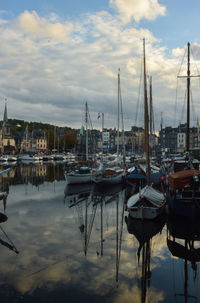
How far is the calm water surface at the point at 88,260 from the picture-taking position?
34.6ft

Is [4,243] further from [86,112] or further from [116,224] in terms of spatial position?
[86,112]

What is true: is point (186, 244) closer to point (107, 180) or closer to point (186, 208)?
point (186, 208)

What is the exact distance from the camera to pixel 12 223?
2047 centimetres

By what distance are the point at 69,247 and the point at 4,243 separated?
13.7ft

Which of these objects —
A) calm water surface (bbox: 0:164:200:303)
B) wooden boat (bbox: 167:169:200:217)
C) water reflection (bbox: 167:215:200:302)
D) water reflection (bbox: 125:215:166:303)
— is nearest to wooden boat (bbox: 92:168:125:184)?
calm water surface (bbox: 0:164:200:303)

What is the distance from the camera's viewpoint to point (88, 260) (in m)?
13.7

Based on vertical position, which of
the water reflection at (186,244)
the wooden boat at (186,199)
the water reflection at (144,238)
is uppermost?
the wooden boat at (186,199)

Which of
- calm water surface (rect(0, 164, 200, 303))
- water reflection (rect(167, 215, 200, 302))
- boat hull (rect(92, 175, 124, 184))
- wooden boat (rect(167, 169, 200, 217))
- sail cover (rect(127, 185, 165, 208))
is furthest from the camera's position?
boat hull (rect(92, 175, 124, 184))

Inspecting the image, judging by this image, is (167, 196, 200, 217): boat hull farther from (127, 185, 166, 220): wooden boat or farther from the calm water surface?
the calm water surface

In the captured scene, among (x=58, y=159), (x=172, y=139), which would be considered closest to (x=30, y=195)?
(x=58, y=159)

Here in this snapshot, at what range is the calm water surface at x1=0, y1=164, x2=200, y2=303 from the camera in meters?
10.5

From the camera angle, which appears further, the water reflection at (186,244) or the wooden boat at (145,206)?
the wooden boat at (145,206)

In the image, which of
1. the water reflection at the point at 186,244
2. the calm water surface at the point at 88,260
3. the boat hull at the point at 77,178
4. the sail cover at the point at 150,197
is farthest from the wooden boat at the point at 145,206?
the boat hull at the point at 77,178

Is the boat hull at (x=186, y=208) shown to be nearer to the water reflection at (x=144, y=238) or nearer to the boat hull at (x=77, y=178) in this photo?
the water reflection at (x=144, y=238)
